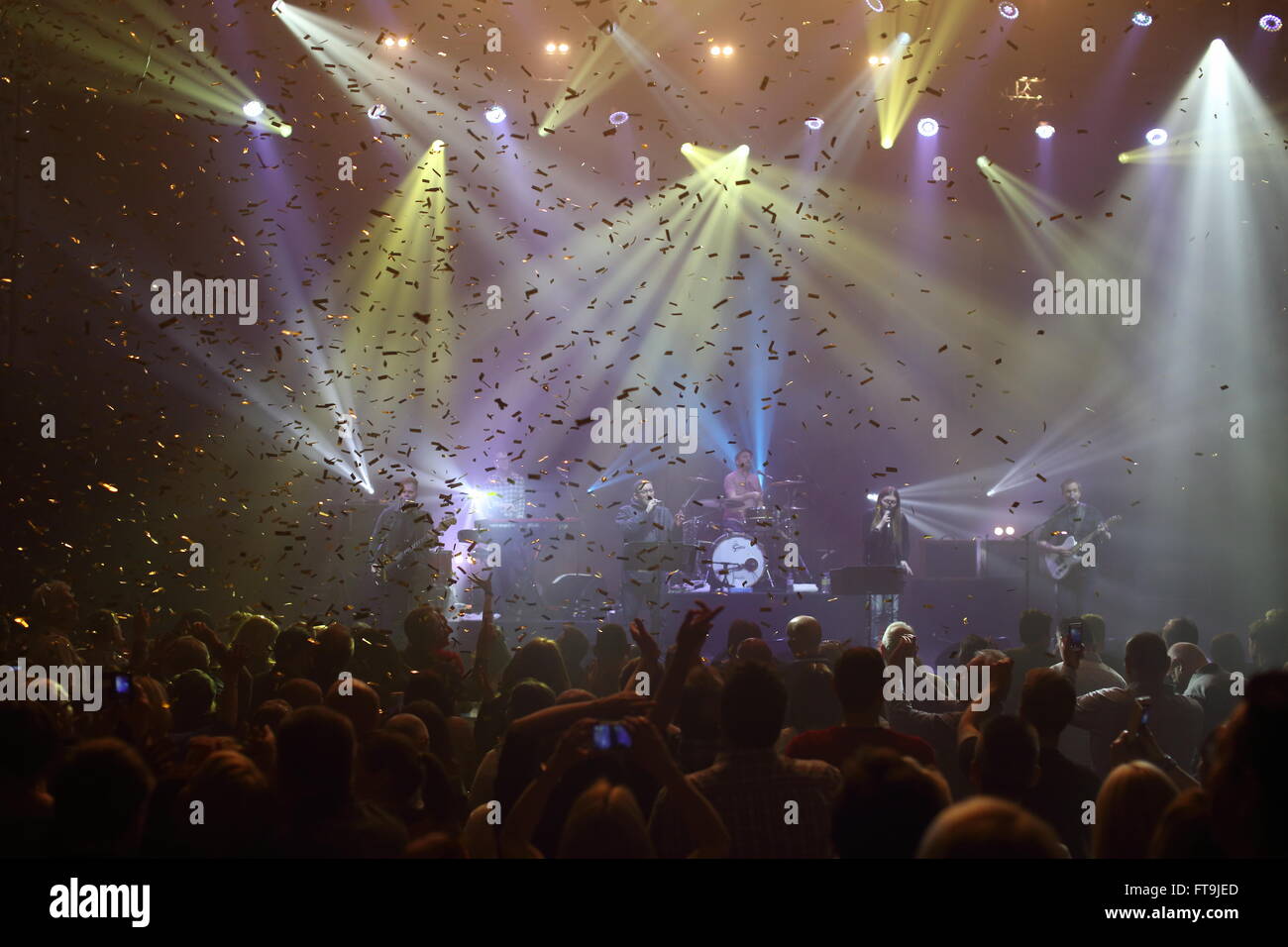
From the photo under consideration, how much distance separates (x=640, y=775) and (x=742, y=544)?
9.07 meters

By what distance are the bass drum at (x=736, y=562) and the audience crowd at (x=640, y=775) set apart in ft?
24.1

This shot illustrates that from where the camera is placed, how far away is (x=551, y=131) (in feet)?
44.9

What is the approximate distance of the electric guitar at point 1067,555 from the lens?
1167cm

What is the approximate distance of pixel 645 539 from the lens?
12.3 metres

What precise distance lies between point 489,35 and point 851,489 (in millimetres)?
8647

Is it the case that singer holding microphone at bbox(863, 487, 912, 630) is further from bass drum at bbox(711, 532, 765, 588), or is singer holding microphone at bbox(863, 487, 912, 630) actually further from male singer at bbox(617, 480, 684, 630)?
male singer at bbox(617, 480, 684, 630)

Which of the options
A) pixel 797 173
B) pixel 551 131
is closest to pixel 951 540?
pixel 797 173
